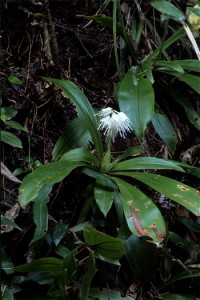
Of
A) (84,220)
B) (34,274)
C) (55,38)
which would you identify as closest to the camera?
(34,274)

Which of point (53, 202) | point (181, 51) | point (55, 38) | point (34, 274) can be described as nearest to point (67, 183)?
point (53, 202)

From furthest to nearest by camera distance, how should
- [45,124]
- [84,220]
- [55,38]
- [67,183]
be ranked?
[55,38] → [45,124] → [67,183] → [84,220]

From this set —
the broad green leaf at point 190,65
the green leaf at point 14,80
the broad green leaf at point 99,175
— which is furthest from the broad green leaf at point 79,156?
the broad green leaf at point 190,65

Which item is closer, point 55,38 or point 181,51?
point 55,38

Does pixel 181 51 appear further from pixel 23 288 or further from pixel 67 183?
pixel 23 288

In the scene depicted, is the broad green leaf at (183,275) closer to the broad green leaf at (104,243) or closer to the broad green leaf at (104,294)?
the broad green leaf at (104,294)

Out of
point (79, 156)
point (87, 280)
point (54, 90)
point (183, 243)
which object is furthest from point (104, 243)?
point (54, 90)

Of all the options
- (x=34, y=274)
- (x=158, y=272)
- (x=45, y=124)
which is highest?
(x=45, y=124)
